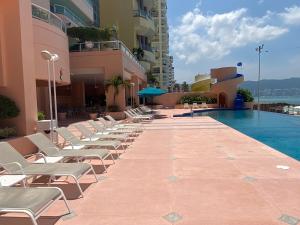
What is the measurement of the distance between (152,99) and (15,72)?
1210 inches

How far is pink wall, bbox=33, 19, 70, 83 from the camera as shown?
45.4ft

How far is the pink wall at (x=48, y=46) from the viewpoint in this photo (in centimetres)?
1384

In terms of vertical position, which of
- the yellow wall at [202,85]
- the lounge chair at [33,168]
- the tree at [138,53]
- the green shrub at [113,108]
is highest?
the tree at [138,53]

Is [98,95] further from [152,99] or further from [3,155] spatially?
[3,155]

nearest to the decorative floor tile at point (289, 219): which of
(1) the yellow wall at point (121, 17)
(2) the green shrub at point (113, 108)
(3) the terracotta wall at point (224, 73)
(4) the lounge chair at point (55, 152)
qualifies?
(4) the lounge chair at point (55, 152)

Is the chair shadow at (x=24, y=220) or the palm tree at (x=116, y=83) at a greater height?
the palm tree at (x=116, y=83)

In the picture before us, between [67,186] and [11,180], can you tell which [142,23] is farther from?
[11,180]

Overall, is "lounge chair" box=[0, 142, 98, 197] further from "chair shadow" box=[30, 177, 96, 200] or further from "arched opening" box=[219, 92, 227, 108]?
"arched opening" box=[219, 92, 227, 108]

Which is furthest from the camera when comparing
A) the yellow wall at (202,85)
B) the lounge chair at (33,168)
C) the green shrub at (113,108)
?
the yellow wall at (202,85)

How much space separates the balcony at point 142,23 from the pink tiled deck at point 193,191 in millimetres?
32340

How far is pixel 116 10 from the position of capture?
1550 inches

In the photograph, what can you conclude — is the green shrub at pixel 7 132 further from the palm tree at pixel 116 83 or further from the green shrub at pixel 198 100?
the green shrub at pixel 198 100

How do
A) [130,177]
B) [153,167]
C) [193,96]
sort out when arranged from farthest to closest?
[193,96]
[153,167]
[130,177]

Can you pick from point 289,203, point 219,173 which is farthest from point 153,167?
point 289,203
